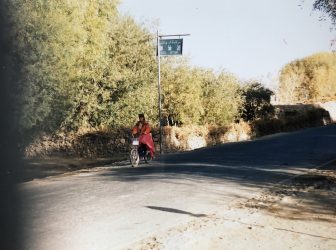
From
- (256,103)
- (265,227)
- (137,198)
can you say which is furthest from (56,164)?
(256,103)

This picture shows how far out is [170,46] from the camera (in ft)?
64.3

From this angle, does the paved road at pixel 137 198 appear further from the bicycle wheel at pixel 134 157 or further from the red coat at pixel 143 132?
the red coat at pixel 143 132

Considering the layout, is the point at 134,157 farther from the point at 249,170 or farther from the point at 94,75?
the point at 94,75

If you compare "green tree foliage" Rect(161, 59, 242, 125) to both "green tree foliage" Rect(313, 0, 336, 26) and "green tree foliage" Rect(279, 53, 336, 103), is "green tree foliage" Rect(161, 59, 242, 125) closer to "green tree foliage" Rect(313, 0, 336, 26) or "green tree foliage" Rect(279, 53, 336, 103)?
"green tree foliage" Rect(313, 0, 336, 26)

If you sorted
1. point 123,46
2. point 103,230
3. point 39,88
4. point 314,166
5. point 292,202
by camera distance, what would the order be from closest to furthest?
point 103,230
point 292,202
point 314,166
point 39,88
point 123,46

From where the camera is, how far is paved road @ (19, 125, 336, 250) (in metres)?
6.96

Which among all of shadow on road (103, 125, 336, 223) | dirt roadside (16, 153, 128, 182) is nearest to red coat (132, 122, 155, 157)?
shadow on road (103, 125, 336, 223)

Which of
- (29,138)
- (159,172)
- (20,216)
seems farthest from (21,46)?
(20,216)

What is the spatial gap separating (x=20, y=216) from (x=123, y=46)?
976 inches

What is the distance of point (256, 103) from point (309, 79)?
6351 centimetres

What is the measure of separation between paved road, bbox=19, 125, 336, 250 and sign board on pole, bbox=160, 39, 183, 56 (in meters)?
4.92

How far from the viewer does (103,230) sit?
7.17 metres

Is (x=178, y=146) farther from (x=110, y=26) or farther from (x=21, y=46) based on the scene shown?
(x=21, y=46)

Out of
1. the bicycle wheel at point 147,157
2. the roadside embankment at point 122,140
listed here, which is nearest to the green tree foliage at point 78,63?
the roadside embankment at point 122,140
